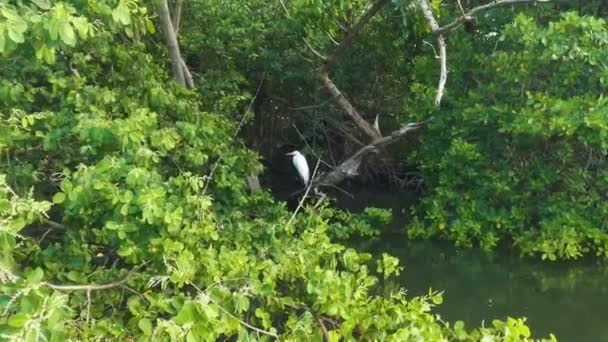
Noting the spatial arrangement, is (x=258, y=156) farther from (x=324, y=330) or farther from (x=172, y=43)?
(x=324, y=330)

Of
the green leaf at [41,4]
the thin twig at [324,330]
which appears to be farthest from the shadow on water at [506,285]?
the green leaf at [41,4]

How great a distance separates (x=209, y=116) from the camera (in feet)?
15.3

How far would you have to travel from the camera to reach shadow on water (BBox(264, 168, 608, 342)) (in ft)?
14.5

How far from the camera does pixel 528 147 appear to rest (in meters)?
5.50

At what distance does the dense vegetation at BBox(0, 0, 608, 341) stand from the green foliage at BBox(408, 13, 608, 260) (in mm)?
19

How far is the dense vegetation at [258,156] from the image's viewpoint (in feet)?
7.86

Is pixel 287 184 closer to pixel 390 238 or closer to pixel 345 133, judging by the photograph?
pixel 345 133

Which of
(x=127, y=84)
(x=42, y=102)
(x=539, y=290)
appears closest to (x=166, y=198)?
(x=42, y=102)

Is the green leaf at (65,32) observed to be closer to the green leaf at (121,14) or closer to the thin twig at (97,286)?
the green leaf at (121,14)

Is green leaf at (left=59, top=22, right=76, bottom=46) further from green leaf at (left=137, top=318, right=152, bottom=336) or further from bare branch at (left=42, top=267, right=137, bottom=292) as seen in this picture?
green leaf at (left=137, top=318, right=152, bottom=336)

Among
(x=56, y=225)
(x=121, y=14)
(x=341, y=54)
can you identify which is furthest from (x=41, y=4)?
(x=341, y=54)

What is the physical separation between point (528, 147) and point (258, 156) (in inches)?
98.4

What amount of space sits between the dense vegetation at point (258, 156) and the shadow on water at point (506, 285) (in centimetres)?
17

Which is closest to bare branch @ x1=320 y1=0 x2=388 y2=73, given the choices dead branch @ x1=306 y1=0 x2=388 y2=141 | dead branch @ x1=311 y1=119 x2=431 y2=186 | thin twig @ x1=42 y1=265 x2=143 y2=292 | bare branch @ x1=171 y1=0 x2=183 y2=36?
dead branch @ x1=306 y1=0 x2=388 y2=141
